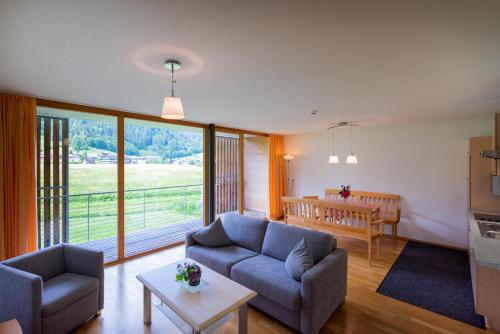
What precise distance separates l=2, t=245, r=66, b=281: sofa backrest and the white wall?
17.4 ft

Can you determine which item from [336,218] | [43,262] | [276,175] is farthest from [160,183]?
[336,218]

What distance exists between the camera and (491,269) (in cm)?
203

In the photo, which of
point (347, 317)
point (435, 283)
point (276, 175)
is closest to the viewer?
point (347, 317)

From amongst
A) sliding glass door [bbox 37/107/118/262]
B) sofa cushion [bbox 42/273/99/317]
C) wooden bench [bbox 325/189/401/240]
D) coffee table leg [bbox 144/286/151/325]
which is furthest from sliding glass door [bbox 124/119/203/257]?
wooden bench [bbox 325/189/401/240]

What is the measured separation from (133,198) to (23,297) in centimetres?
267

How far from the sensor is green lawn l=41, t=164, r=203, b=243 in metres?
3.71

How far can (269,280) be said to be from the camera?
7.51 ft

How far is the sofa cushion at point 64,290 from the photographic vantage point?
1.97 metres

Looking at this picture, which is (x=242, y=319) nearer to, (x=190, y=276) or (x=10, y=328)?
(x=190, y=276)

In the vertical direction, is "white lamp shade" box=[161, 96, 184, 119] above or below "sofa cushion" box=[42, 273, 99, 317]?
above

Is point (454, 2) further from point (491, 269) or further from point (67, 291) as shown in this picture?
point (67, 291)

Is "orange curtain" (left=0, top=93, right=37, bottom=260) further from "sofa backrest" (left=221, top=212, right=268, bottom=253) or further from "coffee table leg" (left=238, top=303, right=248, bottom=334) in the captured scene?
"coffee table leg" (left=238, top=303, right=248, bottom=334)

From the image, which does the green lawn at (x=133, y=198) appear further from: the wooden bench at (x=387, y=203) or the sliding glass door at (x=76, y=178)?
the wooden bench at (x=387, y=203)

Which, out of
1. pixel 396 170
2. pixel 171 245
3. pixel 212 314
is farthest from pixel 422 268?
pixel 171 245
